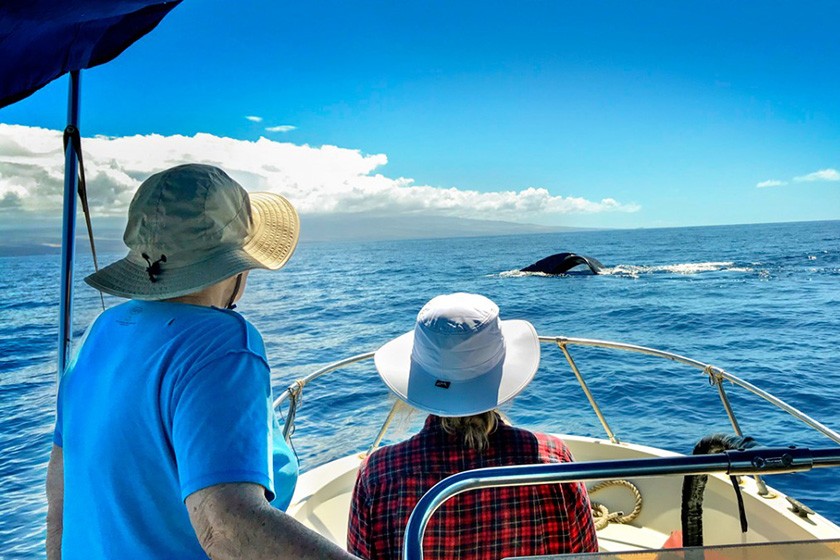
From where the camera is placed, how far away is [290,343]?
50.0 feet

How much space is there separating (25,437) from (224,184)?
8812 millimetres

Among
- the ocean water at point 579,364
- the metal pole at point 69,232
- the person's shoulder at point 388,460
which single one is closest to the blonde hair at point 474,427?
the person's shoulder at point 388,460

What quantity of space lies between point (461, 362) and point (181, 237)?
93 centimetres

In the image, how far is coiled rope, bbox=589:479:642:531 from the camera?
3.83m

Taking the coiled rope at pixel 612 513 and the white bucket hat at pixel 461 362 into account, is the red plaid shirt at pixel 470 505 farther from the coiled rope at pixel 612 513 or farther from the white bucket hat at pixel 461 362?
the coiled rope at pixel 612 513

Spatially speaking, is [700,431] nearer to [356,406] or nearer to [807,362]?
[356,406]

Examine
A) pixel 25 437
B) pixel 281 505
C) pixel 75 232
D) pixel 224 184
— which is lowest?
pixel 25 437

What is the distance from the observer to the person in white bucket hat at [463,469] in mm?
1675

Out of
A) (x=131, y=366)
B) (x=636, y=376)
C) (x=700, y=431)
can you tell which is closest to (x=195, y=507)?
(x=131, y=366)

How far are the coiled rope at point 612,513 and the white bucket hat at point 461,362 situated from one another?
2242mm

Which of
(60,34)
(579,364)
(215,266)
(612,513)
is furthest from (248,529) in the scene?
(579,364)

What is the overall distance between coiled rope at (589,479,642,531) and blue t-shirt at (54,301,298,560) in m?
3.03

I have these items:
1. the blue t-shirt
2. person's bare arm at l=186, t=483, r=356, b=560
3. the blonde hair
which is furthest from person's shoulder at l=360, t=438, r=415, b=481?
person's bare arm at l=186, t=483, r=356, b=560

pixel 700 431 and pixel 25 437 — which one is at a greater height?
pixel 700 431
